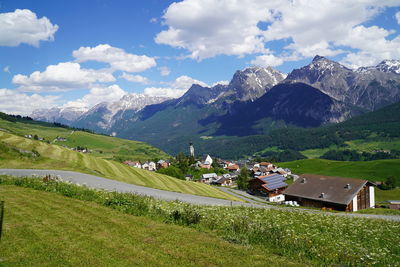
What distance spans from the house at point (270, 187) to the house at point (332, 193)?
2875 centimetres

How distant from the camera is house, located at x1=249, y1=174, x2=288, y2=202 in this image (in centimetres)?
10825

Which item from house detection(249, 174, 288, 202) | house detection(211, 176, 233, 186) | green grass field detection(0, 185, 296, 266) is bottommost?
house detection(211, 176, 233, 186)

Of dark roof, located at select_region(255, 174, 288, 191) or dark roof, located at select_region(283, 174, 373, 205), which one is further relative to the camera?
dark roof, located at select_region(255, 174, 288, 191)

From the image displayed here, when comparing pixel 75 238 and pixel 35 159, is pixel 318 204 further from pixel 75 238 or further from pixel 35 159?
pixel 75 238

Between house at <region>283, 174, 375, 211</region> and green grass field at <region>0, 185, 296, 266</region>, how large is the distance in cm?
6453

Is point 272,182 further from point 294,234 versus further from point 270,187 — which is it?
point 294,234

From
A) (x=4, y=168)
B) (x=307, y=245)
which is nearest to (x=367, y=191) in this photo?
(x=307, y=245)

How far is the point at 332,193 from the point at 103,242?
229 ft

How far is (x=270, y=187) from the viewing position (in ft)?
357

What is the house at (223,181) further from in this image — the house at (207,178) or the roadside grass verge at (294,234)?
the roadside grass verge at (294,234)

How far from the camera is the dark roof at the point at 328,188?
68.7 meters

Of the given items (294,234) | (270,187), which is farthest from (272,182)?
(294,234)

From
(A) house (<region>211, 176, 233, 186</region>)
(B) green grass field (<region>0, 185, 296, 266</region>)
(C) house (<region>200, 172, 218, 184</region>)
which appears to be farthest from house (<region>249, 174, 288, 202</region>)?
(B) green grass field (<region>0, 185, 296, 266</region>)

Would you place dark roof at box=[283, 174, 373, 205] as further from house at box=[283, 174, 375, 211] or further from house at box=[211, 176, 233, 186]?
house at box=[211, 176, 233, 186]
